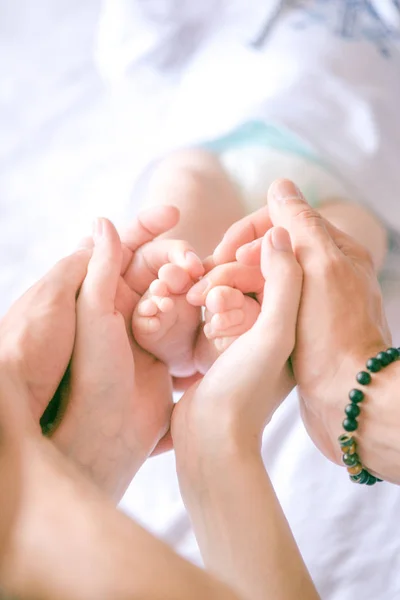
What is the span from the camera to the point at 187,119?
1.02 m

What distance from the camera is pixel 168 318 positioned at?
2.45 ft

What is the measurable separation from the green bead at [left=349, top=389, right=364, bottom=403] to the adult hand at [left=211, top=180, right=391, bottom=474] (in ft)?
0.04

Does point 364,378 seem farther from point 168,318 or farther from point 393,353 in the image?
point 168,318

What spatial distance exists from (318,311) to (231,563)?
0.27 meters

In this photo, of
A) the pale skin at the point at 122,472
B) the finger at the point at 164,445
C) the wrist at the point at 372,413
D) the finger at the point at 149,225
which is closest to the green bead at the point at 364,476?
the wrist at the point at 372,413

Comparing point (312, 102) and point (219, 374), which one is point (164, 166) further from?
point (219, 374)

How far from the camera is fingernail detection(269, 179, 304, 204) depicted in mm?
785

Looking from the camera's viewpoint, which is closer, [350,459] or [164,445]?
[350,459]

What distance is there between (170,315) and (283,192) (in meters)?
0.19

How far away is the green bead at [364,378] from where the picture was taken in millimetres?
664

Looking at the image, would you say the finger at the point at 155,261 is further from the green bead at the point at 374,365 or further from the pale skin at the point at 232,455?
the green bead at the point at 374,365

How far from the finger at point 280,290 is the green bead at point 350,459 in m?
0.11

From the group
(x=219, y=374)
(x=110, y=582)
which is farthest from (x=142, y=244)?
(x=110, y=582)

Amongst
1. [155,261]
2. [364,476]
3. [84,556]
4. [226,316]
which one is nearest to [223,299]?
[226,316]
